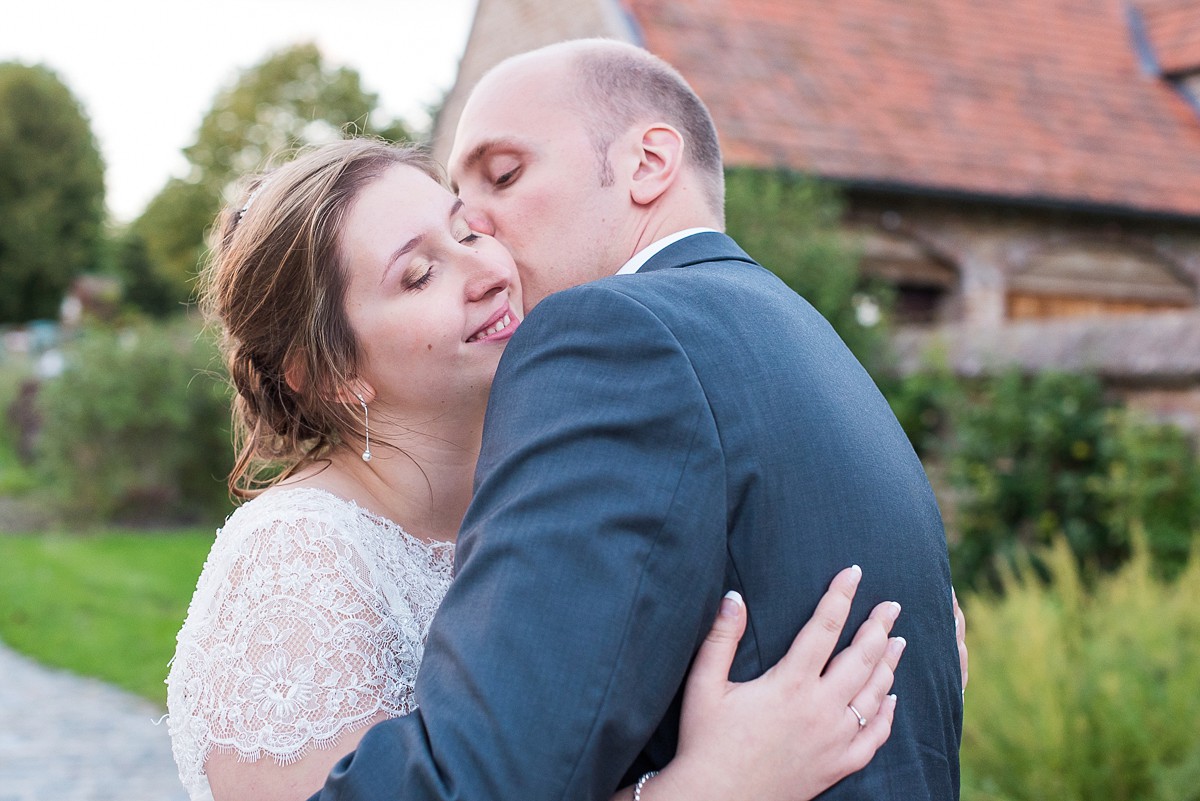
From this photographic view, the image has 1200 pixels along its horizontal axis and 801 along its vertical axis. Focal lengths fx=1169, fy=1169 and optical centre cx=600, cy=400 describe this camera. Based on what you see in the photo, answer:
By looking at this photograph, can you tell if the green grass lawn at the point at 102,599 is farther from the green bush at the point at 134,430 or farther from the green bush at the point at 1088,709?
the green bush at the point at 1088,709

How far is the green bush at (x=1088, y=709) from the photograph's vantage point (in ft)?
13.6

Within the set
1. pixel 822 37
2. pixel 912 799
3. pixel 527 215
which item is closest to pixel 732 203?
pixel 822 37

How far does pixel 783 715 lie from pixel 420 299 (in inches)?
41.0

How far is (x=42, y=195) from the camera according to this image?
174ft

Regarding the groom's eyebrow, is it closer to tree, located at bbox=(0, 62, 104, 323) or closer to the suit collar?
the suit collar

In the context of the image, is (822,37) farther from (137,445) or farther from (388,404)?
(388,404)

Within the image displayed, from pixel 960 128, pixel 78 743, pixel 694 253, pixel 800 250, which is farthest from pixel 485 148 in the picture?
pixel 960 128

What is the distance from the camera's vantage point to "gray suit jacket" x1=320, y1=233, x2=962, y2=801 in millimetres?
1461

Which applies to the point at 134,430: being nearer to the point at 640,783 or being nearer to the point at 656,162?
the point at 656,162

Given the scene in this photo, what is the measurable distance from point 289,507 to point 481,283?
1.86 ft

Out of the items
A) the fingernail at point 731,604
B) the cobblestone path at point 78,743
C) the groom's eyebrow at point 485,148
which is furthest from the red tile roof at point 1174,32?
the fingernail at point 731,604

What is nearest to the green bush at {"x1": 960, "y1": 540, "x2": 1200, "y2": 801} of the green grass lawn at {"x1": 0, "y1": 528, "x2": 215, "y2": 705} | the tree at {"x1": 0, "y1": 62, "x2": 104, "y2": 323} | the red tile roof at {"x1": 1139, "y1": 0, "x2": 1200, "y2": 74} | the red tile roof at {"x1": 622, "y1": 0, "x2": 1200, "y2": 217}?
the green grass lawn at {"x1": 0, "y1": 528, "x2": 215, "y2": 705}

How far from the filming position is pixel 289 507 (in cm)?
207

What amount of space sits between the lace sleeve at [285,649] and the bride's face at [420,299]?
1.22ft
